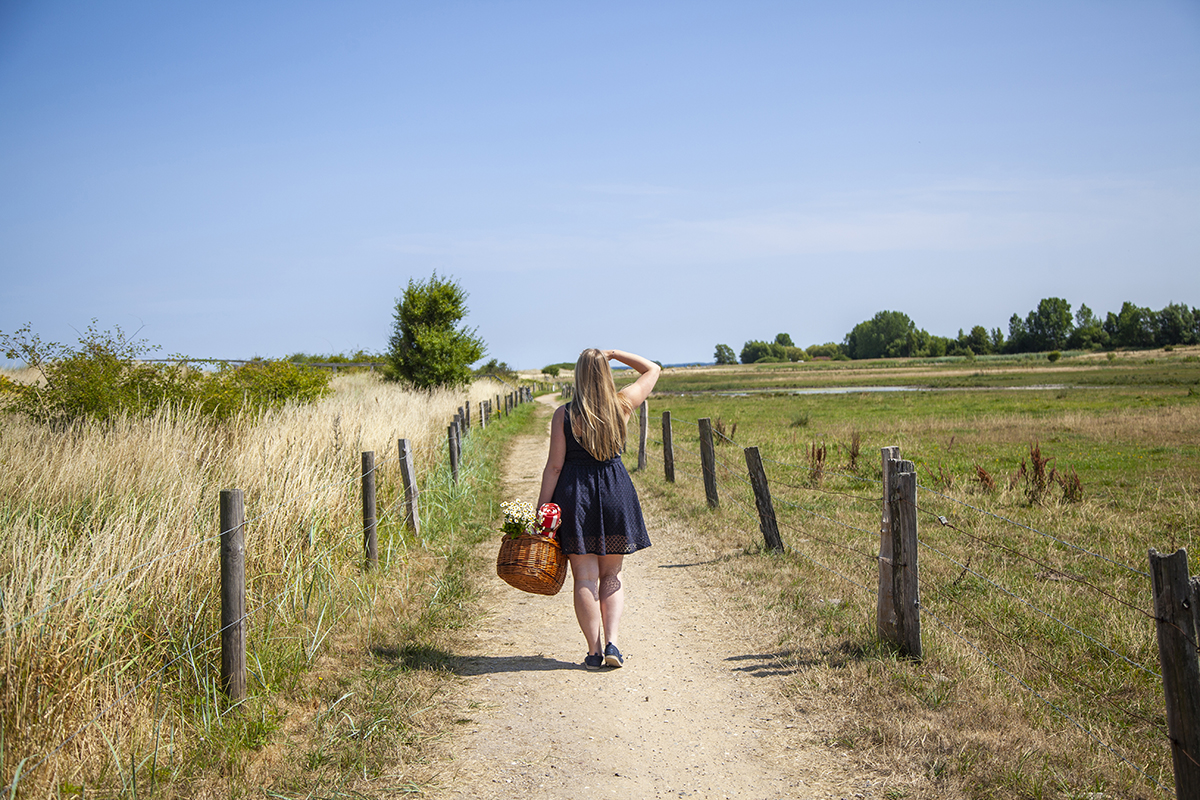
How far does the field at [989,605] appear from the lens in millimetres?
3596

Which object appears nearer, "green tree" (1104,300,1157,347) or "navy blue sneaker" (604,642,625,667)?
"navy blue sneaker" (604,642,625,667)

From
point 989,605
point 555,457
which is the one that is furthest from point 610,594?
point 989,605

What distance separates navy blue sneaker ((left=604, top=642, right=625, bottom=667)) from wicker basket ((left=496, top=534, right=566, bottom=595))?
555 millimetres

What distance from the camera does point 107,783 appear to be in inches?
121

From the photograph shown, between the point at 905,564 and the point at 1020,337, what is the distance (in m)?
158

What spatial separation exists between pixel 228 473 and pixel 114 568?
2587 millimetres

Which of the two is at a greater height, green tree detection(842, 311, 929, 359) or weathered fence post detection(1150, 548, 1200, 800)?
green tree detection(842, 311, 929, 359)

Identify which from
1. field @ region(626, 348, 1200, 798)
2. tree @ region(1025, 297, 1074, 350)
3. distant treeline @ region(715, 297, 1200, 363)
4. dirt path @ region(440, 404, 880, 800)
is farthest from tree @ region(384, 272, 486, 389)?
tree @ region(1025, 297, 1074, 350)

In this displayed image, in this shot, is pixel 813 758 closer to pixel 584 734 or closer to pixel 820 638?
pixel 584 734

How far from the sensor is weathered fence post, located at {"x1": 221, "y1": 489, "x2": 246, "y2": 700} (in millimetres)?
3820

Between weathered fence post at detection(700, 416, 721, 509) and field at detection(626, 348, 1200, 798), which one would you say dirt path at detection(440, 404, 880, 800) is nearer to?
field at detection(626, 348, 1200, 798)

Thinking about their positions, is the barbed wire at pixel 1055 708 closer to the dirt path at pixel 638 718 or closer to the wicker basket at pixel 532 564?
the dirt path at pixel 638 718

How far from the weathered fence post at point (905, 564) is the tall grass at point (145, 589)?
12.2 ft

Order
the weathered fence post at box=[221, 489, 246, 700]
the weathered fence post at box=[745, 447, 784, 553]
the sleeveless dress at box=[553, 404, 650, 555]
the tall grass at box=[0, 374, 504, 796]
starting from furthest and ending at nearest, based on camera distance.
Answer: the weathered fence post at box=[745, 447, 784, 553], the sleeveless dress at box=[553, 404, 650, 555], the weathered fence post at box=[221, 489, 246, 700], the tall grass at box=[0, 374, 504, 796]
